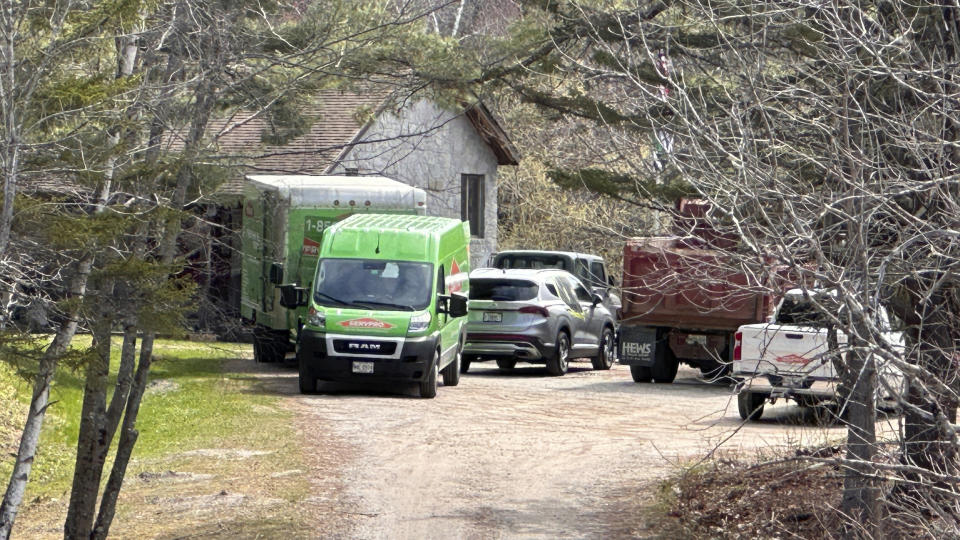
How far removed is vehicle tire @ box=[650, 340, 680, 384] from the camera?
73.2 feet

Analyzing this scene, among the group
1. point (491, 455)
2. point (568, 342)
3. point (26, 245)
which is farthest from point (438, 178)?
point (26, 245)

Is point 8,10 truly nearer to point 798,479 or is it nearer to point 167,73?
point 167,73

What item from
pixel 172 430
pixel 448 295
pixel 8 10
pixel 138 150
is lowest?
pixel 172 430

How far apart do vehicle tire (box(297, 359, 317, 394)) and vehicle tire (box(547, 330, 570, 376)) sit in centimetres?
522

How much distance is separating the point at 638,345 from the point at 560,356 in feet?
7.24

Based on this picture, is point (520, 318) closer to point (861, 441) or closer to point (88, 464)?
point (88, 464)

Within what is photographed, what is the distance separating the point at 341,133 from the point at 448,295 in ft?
39.3

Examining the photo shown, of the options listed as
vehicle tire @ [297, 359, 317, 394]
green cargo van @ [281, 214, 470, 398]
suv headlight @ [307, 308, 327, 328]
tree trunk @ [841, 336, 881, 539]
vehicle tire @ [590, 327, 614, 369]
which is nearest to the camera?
tree trunk @ [841, 336, 881, 539]

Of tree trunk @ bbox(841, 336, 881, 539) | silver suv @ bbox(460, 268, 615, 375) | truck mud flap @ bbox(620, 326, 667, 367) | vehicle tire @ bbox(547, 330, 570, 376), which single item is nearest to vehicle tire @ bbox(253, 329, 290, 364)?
silver suv @ bbox(460, 268, 615, 375)

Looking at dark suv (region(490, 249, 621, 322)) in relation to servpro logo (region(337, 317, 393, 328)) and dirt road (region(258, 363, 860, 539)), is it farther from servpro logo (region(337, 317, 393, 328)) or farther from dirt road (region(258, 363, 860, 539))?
servpro logo (region(337, 317, 393, 328))

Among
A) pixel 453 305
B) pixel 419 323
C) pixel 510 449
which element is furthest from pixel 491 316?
pixel 510 449

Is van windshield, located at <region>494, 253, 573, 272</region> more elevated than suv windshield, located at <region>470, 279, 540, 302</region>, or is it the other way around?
van windshield, located at <region>494, 253, 573, 272</region>

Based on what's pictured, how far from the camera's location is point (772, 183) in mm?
7090

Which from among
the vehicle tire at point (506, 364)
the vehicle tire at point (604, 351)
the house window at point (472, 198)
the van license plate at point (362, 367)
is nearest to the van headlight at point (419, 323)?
the van license plate at point (362, 367)
